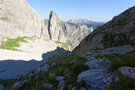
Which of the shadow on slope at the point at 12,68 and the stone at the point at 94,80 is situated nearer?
the stone at the point at 94,80

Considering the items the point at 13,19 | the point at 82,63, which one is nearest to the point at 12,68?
the point at 82,63

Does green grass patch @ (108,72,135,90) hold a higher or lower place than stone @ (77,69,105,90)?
higher

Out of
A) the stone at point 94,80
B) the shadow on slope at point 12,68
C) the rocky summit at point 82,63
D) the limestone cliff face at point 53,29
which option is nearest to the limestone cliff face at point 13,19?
the rocky summit at point 82,63

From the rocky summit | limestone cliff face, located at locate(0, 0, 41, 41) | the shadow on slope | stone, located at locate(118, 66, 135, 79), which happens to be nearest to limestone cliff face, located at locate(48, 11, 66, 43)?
limestone cliff face, located at locate(0, 0, 41, 41)

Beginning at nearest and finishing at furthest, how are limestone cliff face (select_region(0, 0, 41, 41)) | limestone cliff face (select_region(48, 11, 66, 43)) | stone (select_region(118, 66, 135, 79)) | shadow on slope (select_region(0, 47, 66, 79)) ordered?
1. stone (select_region(118, 66, 135, 79))
2. shadow on slope (select_region(0, 47, 66, 79))
3. limestone cliff face (select_region(0, 0, 41, 41))
4. limestone cliff face (select_region(48, 11, 66, 43))

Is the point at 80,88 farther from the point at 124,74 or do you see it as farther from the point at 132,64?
the point at 132,64

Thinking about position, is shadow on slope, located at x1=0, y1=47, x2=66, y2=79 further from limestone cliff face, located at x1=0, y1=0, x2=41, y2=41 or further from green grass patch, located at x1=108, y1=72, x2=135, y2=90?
limestone cliff face, located at x1=0, y1=0, x2=41, y2=41

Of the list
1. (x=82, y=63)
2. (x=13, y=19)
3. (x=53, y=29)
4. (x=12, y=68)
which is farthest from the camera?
(x=53, y=29)

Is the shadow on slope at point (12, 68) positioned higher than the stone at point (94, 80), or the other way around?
the stone at point (94, 80)

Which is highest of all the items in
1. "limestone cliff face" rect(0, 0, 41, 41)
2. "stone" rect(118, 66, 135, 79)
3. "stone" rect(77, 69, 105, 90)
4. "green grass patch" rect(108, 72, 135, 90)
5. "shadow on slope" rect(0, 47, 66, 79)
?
"limestone cliff face" rect(0, 0, 41, 41)

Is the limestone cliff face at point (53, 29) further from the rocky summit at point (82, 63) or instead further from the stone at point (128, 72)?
the stone at point (128, 72)

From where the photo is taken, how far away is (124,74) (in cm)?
409

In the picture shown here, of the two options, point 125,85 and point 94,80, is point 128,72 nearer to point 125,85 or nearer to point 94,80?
point 125,85

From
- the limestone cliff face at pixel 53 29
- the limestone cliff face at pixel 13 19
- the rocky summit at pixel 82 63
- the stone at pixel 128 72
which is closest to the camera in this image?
the stone at pixel 128 72
